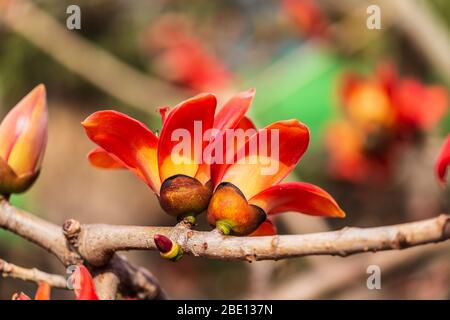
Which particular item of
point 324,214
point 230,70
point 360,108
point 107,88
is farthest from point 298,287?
point 230,70

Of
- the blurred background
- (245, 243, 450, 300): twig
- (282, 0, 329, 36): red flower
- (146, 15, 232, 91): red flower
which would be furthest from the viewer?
(146, 15, 232, 91): red flower

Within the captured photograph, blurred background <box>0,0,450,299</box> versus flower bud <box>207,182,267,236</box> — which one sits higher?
blurred background <box>0,0,450,299</box>

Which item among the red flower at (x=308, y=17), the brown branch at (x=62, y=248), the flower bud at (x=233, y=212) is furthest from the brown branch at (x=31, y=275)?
the red flower at (x=308, y=17)

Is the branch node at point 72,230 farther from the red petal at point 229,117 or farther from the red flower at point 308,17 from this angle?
the red flower at point 308,17

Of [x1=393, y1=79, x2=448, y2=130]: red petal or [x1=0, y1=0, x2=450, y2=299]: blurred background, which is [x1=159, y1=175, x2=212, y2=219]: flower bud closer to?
[x1=0, y1=0, x2=450, y2=299]: blurred background

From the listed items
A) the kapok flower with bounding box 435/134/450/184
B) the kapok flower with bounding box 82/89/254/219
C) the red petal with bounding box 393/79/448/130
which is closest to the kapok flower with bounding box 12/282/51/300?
the kapok flower with bounding box 82/89/254/219

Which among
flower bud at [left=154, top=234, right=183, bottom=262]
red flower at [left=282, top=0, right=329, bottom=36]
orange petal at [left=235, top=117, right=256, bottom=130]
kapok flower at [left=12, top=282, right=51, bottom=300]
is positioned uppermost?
red flower at [left=282, top=0, right=329, bottom=36]
